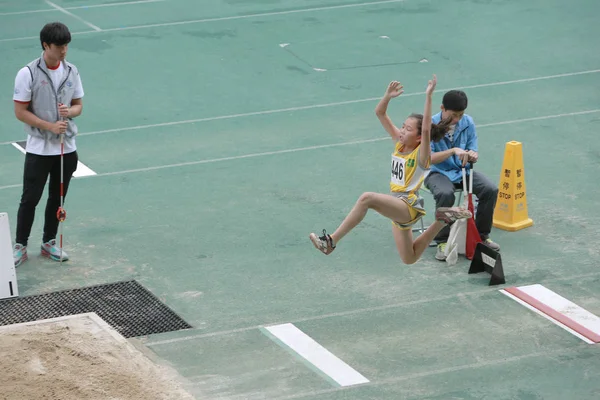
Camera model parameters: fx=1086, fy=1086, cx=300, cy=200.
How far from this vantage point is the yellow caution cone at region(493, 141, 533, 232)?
12531mm

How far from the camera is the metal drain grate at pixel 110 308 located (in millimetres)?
10250

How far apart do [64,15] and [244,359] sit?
544 inches

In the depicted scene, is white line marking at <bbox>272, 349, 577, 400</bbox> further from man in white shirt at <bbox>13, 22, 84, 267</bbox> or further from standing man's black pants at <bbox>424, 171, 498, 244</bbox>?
man in white shirt at <bbox>13, 22, 84, 267</bbox>

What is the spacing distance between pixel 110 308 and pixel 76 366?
60.8 inches

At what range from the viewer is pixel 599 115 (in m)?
16.3

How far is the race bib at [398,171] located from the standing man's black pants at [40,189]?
11.5 feet

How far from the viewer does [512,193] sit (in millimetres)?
12484

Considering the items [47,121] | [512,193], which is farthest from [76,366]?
[512,193]

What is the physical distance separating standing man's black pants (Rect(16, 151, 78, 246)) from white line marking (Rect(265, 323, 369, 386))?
297cm

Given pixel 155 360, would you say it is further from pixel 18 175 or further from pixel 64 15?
pixel 64 15

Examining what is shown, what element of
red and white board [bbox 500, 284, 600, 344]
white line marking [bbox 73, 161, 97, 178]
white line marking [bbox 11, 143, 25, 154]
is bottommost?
red and white board [bbox 500, 284, 600, 344]

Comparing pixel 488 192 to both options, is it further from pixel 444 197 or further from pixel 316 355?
pixel 316 355

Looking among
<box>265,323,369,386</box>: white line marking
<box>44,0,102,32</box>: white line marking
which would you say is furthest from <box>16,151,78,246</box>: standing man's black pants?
<box>44,0,102,32</box>: white line marking

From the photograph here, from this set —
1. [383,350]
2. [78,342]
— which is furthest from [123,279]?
[383,350]
